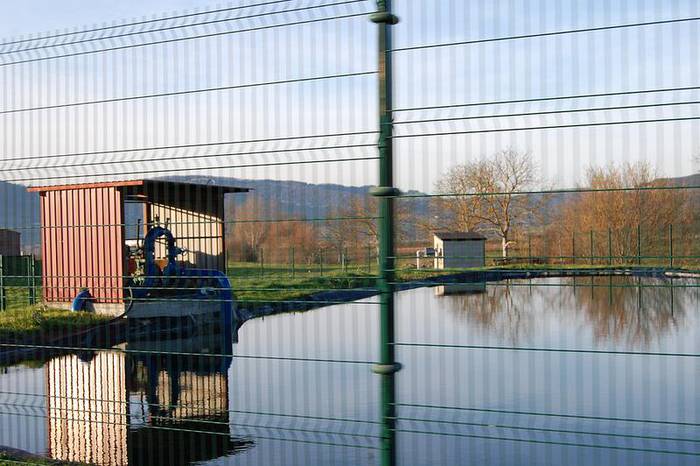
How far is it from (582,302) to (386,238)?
5.20 ft

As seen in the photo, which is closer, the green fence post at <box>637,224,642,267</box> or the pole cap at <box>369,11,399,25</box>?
the green fence post at <box>637,224,642,267</box>

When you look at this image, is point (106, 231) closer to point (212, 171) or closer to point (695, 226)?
point (212, 171)

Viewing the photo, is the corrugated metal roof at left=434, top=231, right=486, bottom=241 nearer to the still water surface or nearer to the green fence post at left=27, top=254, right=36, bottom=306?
the still water surface

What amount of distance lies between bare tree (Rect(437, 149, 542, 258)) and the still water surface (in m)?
0.33

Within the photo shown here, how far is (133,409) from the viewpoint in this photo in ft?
17.6

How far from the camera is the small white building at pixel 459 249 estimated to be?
3.82 m

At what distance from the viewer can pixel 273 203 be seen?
4.41m

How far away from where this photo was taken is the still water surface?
3.71 m

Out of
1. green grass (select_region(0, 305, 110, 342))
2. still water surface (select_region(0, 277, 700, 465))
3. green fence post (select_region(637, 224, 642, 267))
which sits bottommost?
green grass (select_region(0, 305, 110, 342))

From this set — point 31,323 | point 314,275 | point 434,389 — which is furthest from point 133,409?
point 31,323

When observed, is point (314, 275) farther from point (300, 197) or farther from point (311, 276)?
point (300, 197)

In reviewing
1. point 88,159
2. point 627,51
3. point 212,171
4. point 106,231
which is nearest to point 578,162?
point 627,51

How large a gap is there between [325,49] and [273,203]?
902mm

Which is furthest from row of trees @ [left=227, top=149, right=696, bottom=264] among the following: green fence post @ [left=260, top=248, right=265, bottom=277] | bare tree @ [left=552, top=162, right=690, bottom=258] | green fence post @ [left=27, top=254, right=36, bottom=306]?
green fence post @ [left=27, top=254, right=36, bottom=306]
